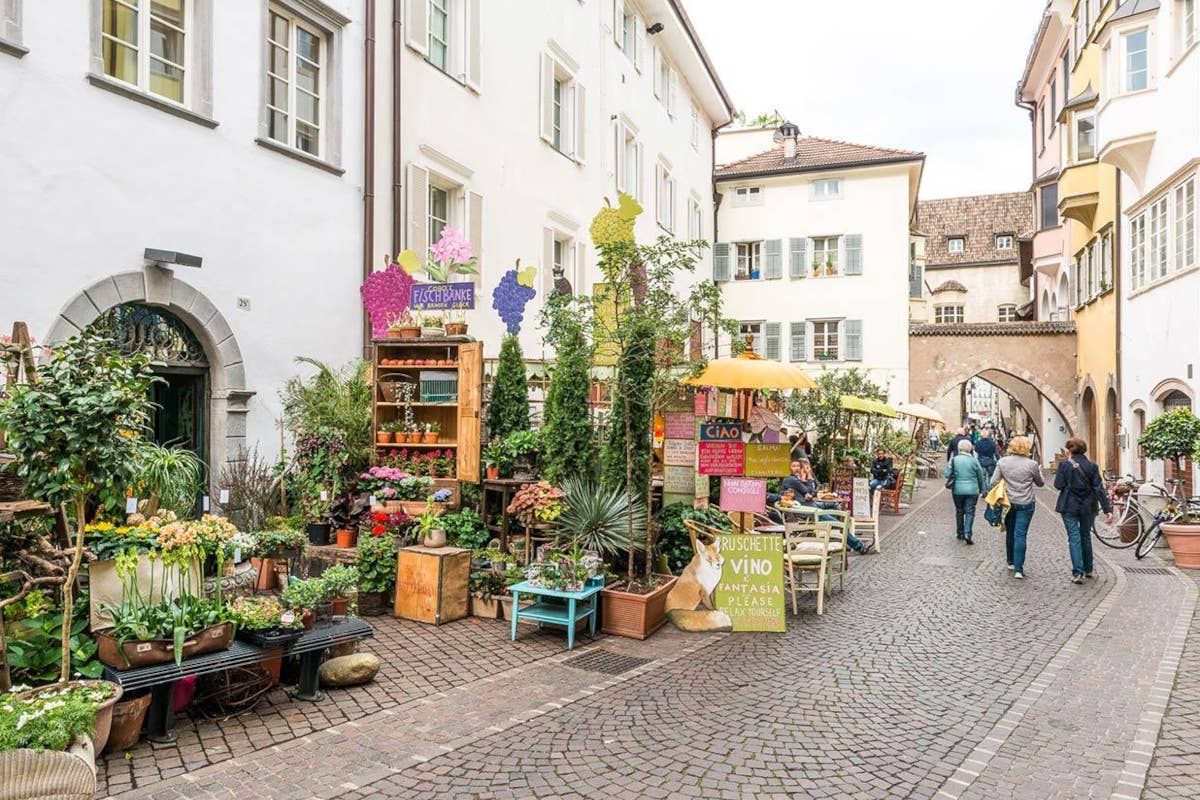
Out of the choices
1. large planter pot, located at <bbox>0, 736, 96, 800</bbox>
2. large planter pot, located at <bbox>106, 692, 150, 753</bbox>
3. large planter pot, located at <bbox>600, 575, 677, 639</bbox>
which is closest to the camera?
large planter pot, located at <bbox>0, 736, 96, 800</bbox>

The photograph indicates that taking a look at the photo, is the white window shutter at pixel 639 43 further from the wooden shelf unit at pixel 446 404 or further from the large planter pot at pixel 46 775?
the large planter pot at pixel 46 775

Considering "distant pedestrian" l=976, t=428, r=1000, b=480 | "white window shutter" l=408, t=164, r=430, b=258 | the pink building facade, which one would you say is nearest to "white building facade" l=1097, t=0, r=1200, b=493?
"distant pedestrian" l=976, t=428, r=1000, b=480

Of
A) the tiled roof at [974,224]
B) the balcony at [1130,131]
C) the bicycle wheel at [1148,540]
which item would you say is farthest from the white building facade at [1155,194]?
the tiled roof at [974,224]

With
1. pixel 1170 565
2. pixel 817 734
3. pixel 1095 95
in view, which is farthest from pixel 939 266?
pixel 817 734

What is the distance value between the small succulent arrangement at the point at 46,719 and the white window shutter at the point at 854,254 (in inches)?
1069

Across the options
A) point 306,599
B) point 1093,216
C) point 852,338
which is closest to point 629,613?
point 306,599

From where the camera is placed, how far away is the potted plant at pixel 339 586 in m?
6.29

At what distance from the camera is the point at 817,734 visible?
515 cm

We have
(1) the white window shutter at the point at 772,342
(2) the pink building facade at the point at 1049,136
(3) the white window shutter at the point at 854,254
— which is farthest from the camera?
(1) the white window shutter at the point at 772,342

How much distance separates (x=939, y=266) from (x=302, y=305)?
143 feet

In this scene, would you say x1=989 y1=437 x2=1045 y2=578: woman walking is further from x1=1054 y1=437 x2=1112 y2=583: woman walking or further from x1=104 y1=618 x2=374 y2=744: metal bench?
x1=104 y1=618 x2=374 y2=744: metal bench

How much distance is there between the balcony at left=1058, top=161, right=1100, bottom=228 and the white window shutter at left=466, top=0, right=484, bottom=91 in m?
15.4

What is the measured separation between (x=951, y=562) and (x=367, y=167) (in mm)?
9637

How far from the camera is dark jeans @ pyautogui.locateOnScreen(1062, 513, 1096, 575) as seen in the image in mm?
9758
